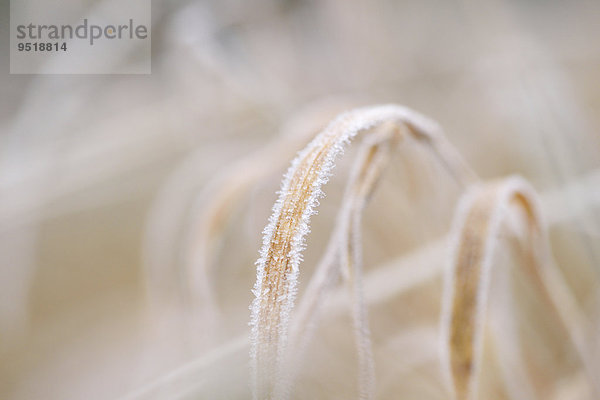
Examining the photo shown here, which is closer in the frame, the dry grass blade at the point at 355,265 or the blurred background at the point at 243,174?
the dry grass blade at the point at 355,265

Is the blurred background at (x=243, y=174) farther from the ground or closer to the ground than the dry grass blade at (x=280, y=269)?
farther from the ground

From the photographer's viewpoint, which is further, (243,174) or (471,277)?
(243,174)

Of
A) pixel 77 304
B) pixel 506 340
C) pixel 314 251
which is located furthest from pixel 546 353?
pixel 77 304

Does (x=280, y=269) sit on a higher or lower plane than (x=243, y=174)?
lower

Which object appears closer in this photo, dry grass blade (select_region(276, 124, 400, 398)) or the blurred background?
dry grass blade (select_region(276, 124, 400, 398))

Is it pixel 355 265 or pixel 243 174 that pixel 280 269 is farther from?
pixel 243 174

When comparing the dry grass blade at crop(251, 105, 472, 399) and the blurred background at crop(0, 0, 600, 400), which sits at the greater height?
the blurred background at crop(0, 0, 600, 400)

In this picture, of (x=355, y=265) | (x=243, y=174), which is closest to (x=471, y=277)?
(x=355, y=265)

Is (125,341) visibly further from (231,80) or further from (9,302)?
(231,80)
